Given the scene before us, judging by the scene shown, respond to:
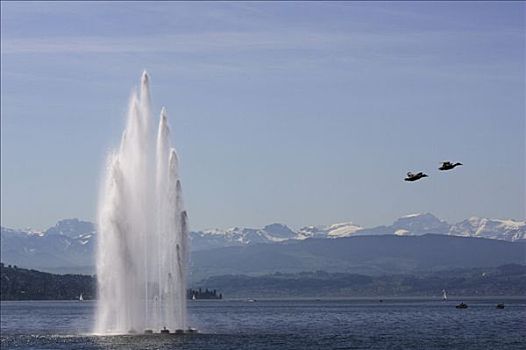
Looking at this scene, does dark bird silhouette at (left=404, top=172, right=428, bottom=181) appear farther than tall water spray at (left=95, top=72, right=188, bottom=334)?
No

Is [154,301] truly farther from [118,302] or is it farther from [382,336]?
[382,336]

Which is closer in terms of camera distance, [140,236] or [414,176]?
[414,176]

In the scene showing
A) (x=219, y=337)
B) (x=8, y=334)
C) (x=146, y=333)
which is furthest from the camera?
(x=8, y=334)

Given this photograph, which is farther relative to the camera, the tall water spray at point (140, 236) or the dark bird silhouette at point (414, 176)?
the tall water spray at point (140, 236)

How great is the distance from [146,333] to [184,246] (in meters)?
7.85

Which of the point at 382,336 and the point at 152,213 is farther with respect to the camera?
the point at 382,336

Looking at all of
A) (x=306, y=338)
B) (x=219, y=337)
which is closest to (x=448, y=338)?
(x=306, y=338)

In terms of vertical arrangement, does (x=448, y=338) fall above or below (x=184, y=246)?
below

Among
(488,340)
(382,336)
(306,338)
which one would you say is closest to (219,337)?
(306,338)

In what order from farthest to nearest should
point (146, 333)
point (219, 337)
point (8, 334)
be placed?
point (8, 334) < point (219, 337) < point (146, 333)

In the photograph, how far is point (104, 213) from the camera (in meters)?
101

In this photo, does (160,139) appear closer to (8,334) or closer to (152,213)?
(152,213)

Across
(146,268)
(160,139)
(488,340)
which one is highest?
(160,139)

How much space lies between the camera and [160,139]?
102 meters
